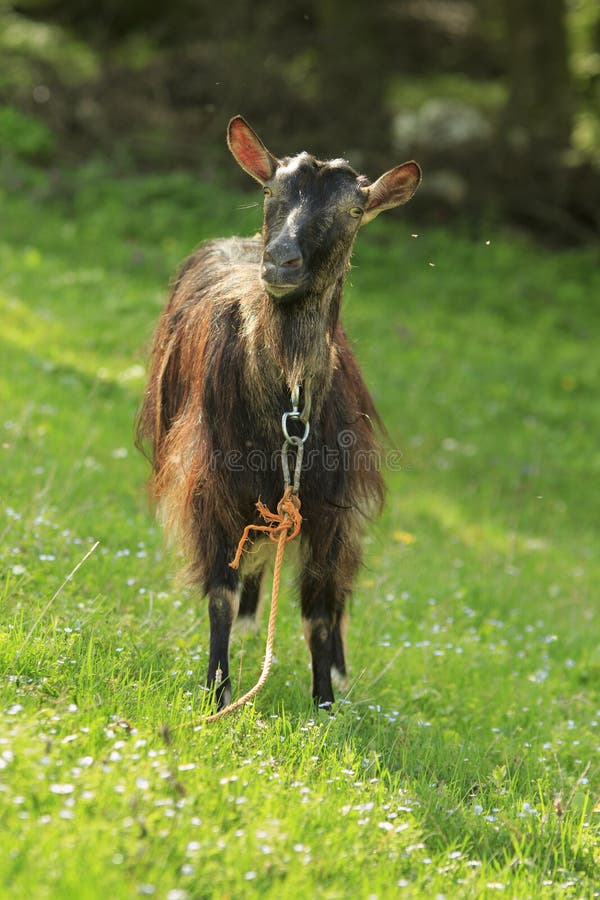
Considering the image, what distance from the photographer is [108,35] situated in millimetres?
18516

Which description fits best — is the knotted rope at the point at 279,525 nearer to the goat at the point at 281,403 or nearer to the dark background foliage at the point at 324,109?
the goat at the point at 281,403

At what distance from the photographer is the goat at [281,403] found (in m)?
4.47

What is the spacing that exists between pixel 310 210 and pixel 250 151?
515 mm

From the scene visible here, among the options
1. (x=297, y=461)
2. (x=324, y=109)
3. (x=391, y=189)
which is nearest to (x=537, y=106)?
(x=324, y=109)

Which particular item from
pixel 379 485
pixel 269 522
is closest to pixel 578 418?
pixel 379 485

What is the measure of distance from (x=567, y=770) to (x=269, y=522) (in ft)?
5.93

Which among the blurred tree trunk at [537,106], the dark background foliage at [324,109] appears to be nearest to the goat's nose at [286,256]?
the dark background foliage at [324,109]

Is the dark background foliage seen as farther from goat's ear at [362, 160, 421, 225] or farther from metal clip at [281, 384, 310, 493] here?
metal clip at [281, 384, 310, 493]

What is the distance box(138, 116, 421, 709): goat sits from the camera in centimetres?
447

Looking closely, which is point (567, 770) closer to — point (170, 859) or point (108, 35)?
point (170, 859)

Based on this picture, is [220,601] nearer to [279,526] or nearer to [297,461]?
[279,526]

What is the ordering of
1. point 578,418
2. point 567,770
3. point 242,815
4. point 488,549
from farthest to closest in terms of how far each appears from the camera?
Answer: point 578,418
point 488,549
point 567,770
point 242,815

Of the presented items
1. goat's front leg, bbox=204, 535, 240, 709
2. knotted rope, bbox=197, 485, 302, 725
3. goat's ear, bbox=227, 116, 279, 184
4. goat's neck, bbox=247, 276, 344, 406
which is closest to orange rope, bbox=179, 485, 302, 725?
knotted rope, bbox=197, 485, 302, 725

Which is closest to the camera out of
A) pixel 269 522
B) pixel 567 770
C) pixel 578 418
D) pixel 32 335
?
pixel 269 522
